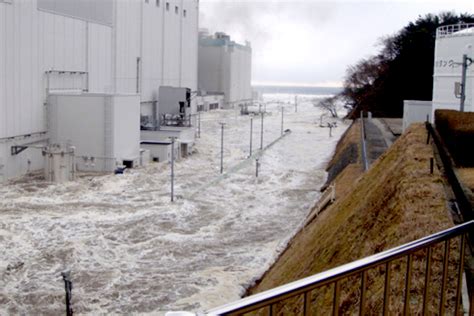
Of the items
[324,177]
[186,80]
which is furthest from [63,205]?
[186,80]

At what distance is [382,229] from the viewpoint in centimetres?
805

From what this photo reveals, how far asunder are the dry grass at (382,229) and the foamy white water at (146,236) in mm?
1863

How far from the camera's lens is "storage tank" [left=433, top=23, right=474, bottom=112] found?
19906 millimetres

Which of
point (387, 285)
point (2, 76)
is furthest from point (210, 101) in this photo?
point (387, 285)

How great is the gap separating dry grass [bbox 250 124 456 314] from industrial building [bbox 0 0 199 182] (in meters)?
15.6

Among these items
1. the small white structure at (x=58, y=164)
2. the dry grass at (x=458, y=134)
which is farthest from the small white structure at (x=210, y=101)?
the dry grass at (x=458, y=134)

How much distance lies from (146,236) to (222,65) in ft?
202

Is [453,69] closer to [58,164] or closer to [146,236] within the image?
[146,236]

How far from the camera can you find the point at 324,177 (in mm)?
28344

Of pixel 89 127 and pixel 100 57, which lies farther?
pixel 100 57

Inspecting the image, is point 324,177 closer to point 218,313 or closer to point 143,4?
point 143,4

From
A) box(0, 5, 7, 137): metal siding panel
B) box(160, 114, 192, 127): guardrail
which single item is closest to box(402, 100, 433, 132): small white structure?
box(160, 114, 192, 127): guardrail

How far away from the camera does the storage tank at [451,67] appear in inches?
784

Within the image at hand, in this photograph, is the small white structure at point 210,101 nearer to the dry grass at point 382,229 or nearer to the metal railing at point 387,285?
the dry grass at point 382,229
